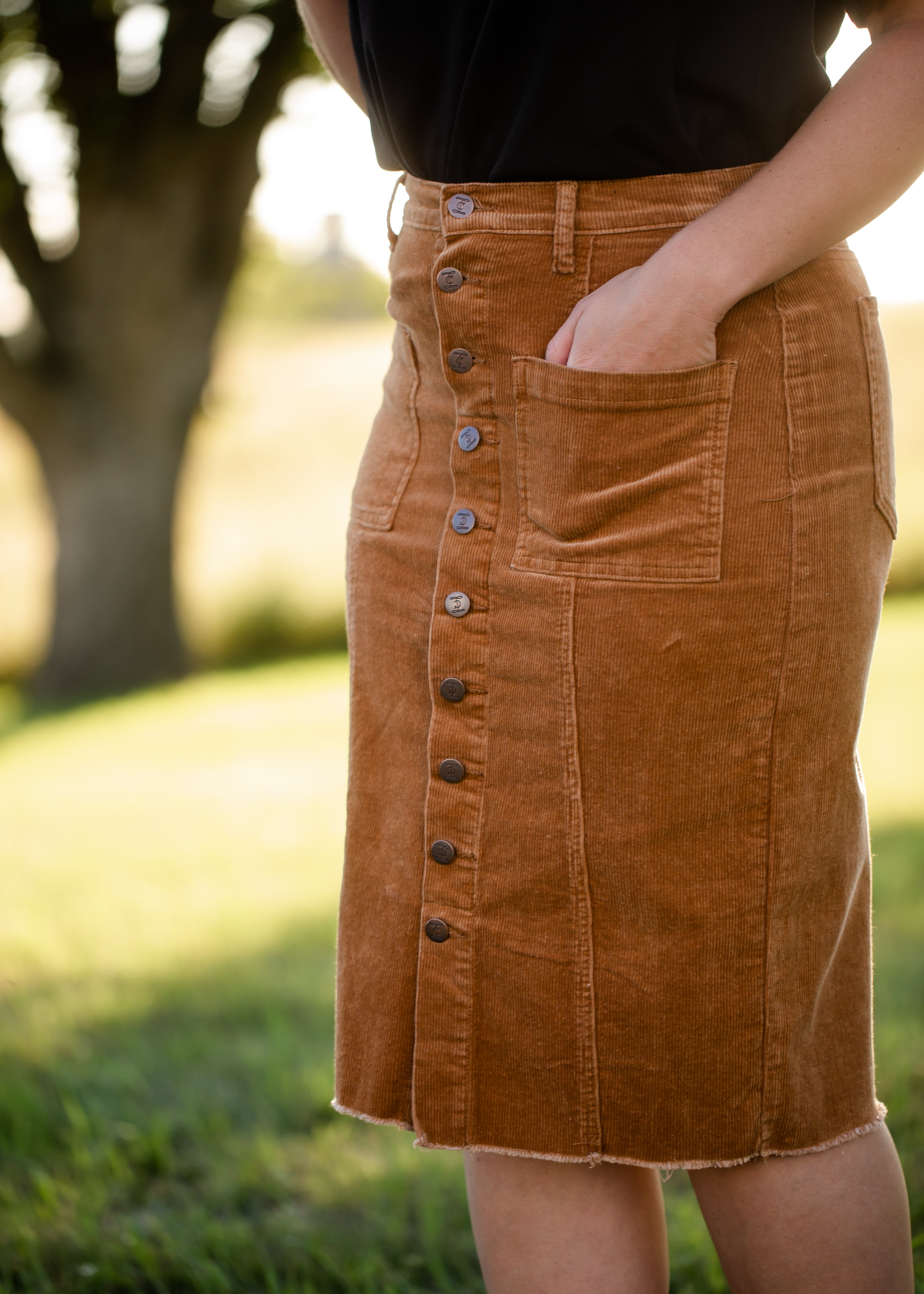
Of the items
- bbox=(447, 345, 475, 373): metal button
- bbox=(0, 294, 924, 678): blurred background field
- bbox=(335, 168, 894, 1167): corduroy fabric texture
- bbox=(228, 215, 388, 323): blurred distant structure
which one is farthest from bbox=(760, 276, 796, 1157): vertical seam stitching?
bbox=(228, 215, 388, 323): blurred distant structure

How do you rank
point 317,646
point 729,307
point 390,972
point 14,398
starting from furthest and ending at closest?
point 317,646, point 14,398, point 390,972, point 729,307

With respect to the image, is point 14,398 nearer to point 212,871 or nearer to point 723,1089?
point 212,871

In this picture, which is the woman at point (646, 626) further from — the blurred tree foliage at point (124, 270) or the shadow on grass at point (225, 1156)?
the blurred tree foliage at point (124, 270)

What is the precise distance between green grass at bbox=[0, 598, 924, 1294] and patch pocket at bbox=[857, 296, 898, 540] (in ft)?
3.95

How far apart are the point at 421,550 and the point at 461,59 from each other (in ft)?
1.34

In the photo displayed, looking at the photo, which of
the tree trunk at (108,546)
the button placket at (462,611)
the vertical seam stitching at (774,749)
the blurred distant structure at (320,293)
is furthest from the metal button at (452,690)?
the blurred distant structure at (320,293)

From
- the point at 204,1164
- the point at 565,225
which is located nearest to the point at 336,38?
the point at 565,225

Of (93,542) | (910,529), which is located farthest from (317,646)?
(910,529)

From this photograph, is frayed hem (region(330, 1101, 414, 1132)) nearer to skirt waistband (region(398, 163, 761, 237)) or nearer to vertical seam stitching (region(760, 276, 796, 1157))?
vertical seam stitching (region(760, 276, 796, 1157))

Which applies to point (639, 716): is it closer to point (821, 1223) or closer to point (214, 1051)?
point (821, 1223)

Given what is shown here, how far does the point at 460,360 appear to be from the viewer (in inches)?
39.4

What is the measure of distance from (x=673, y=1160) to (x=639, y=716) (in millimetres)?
375

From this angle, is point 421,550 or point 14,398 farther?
point 14,398

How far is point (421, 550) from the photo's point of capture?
3.44ft
